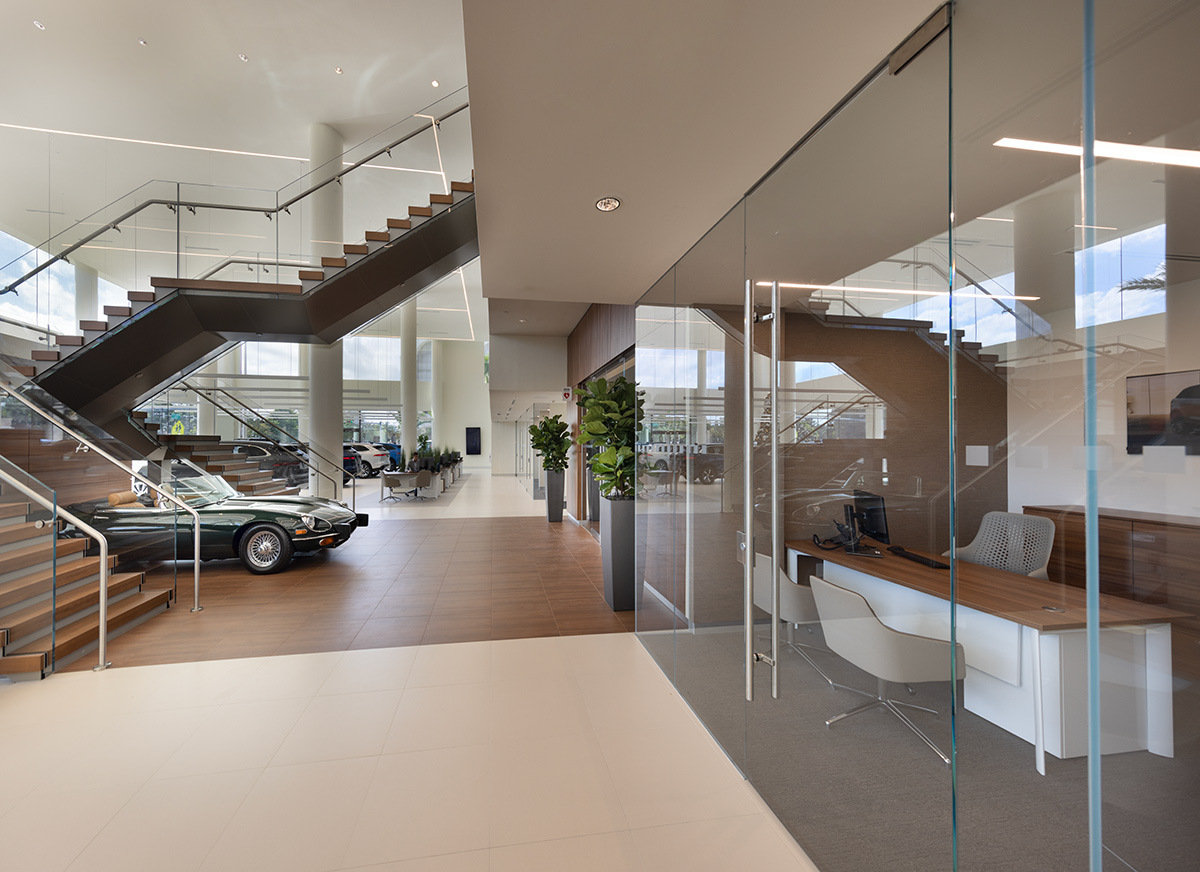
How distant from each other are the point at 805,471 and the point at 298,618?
441cm

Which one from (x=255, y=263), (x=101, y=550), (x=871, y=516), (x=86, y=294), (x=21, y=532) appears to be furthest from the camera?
(x=255, y=263)

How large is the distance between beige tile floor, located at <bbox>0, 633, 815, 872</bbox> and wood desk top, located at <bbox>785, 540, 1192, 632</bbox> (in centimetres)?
121

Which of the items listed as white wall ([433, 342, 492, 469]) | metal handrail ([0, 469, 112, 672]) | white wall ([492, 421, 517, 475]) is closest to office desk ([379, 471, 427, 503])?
metal handrail ([0, 469, 112, 672])

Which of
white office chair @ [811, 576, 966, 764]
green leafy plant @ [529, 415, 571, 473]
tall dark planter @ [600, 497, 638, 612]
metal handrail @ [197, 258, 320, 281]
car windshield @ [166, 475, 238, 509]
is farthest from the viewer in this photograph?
green leafy plant @ [529, 415, 571, 473]

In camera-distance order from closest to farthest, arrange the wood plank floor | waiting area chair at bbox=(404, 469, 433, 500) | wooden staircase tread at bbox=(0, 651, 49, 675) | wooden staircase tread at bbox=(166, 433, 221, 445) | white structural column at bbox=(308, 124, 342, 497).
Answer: wooden staircase tread at bbox=(0, 651, 49, 675) < the wood plank floor < white structural column at bbox=(308, 124, 342, 497) < wooden staircase tread at bbox=(166, 433, 221, 445) < waiting area chair at bbox=(404, 469, 433, 500)

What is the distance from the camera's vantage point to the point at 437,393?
870 inches

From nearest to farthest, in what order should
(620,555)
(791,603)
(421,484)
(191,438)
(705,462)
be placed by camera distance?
(791,603)
(705,462)
(620,555)
(191,438)
(421,484)

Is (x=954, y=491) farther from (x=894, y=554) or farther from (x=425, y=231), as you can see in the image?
(x=425, y=231)

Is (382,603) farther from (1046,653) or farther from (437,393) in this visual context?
(437,393)

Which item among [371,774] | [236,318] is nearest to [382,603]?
[371,774]

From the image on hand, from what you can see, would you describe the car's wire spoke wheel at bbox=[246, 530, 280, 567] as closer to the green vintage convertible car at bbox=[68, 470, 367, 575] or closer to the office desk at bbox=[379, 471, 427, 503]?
the green vintage convertible car at bbox=[68, 470, 367, 575]

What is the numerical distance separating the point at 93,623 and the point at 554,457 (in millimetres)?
7244

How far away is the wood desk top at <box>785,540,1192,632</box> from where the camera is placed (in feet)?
2.81

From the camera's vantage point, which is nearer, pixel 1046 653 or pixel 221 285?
pixel 1046 653
